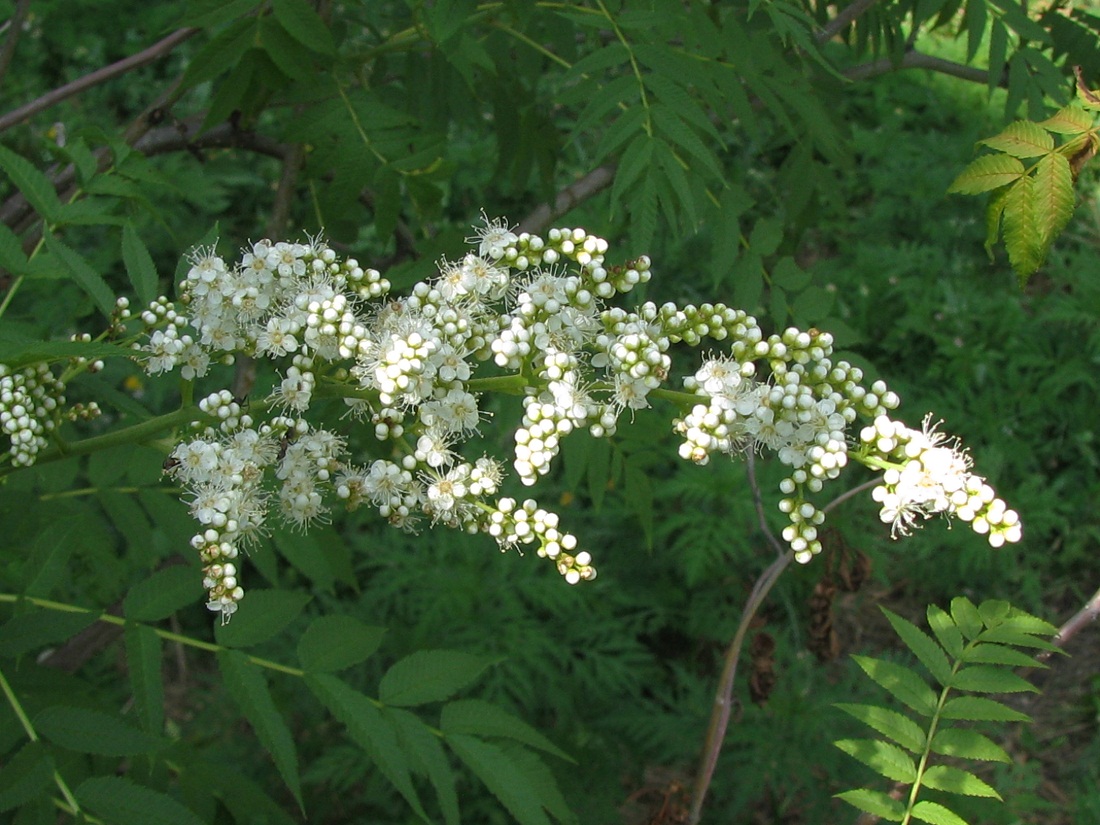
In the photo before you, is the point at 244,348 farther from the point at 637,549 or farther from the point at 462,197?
the point at 462,197

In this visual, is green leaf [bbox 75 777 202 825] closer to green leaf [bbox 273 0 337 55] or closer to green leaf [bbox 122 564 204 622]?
green leaf [bbox 122 564 204 622]

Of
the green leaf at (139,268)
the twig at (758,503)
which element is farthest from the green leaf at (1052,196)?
the green leaf at (139,268)

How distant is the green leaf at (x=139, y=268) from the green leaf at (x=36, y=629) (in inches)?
24.1

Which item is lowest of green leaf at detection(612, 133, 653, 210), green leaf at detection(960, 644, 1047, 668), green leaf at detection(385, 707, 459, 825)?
green leaf at detection(385, 707, 459, 825)

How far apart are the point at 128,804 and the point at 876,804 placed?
1291 mm

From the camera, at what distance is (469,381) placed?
6.28ft

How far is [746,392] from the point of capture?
178 centimetres

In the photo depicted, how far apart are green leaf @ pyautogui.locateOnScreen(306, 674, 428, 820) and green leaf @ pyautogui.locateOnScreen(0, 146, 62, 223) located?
3.88 ft

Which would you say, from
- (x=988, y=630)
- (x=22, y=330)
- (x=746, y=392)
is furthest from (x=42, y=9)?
(x=988, y=630)

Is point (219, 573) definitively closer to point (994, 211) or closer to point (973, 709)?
point (973, 709)

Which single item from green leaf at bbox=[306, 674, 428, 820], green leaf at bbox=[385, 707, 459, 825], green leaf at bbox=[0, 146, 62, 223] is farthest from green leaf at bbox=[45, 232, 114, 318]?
green leaf at bbox=[385, 707, 459, 825]

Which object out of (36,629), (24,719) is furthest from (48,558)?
(24,719)

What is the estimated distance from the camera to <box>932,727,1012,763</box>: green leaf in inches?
73.0

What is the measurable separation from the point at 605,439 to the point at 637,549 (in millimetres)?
1860
